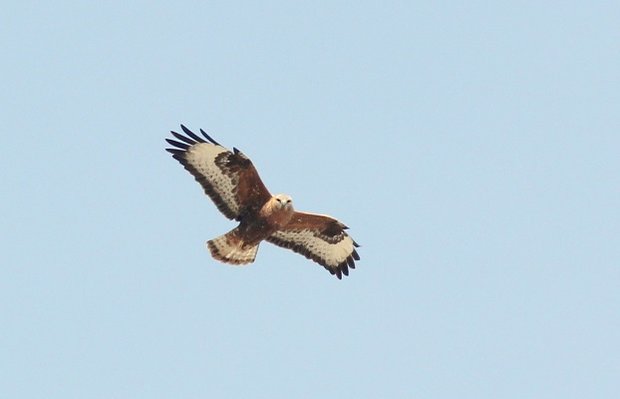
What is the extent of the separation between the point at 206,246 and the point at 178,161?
1.52m

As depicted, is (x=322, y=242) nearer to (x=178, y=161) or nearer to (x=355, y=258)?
(x=355, y=258)

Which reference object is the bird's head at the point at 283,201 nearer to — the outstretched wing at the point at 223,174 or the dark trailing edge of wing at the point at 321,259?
the outstretched wing at the point at 223,174

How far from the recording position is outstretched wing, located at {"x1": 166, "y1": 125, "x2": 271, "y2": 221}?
60.9 feet

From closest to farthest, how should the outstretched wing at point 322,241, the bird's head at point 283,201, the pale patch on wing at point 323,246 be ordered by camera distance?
the bird's head at point 283,201 → the outstretched wing at point 322,241 → the pale patch on wing at point 323,246

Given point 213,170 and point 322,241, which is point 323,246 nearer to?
point 322,241

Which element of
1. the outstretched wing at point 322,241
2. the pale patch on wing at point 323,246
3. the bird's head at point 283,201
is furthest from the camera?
the pale patch on wing at point 323,246

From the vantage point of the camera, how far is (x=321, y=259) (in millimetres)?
20156

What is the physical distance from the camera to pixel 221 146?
731 inches

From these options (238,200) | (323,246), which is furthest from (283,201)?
(323,246)

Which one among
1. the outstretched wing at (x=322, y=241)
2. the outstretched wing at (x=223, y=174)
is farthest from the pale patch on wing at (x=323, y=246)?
the outstretched wing at (x=223, y=174)

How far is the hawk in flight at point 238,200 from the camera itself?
60.9 ft

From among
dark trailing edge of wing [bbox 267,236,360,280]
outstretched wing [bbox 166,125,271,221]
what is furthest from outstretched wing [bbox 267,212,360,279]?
outstretched wing [bbox 166,125,271,221]

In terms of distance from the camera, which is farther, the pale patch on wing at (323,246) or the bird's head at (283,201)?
the pale patch on wing at (323,246)

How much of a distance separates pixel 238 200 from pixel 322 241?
1.82 meters
